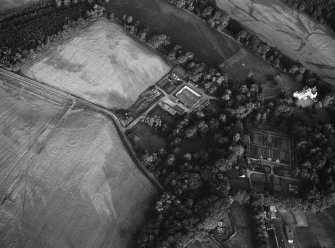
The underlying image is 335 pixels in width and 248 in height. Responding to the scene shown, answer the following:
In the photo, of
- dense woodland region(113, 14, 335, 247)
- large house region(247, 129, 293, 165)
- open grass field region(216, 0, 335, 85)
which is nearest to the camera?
dense woodland region(113, 14, 335, 247)

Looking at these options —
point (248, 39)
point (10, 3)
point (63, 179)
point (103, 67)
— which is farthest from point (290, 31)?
point (10, 3)

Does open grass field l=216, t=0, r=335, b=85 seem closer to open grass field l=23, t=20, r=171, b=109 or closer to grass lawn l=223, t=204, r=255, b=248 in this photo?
open grass field l=23, t=20, r=171, b=109

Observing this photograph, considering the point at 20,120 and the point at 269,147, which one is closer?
the point at 20,120

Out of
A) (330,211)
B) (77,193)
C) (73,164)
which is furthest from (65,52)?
(330,211)

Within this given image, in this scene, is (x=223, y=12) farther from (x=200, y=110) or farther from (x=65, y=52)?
(x=65, y=52)

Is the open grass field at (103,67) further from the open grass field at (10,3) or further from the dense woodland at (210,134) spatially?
the open grass field at (10,3)

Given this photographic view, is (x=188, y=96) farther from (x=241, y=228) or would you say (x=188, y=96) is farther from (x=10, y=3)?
(x=10, y=3)

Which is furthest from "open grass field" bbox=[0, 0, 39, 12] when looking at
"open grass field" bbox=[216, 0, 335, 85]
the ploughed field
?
"open grass field" bbox=[216, 0, 335, 85]
